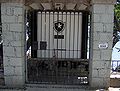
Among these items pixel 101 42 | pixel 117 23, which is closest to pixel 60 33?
pixel 101 42

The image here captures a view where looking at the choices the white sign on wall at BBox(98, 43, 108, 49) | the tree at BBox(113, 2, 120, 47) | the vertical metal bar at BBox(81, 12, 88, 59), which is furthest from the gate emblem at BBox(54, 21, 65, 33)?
the tree at BBox(113, 2, 120, 47)

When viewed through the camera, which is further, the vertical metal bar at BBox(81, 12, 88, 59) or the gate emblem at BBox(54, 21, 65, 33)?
the vertical metal bar at BBox(81, 12, 88, 59)

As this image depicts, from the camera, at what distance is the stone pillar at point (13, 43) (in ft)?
27.9

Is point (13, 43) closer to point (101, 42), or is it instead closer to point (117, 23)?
point (101, 42)

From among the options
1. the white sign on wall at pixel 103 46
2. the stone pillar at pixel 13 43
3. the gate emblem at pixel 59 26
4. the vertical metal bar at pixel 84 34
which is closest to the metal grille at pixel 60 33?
the gate emblem at pixel 59 26

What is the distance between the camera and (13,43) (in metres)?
8.63

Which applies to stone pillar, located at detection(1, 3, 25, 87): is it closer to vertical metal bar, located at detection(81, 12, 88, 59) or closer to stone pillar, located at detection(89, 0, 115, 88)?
stone pillar, located at detection(89, 0, 115, 88)

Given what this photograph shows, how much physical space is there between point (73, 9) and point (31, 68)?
3.59 m

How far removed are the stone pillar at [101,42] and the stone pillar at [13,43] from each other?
238cm

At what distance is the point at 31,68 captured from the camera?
1038cm

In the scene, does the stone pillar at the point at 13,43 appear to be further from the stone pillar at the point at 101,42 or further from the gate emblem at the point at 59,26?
the gate emblem at the point at 59,26

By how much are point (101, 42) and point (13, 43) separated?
297 centimetres

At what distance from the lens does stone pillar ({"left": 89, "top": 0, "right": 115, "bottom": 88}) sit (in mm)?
8406

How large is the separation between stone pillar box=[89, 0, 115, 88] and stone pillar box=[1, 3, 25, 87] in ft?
7.81
